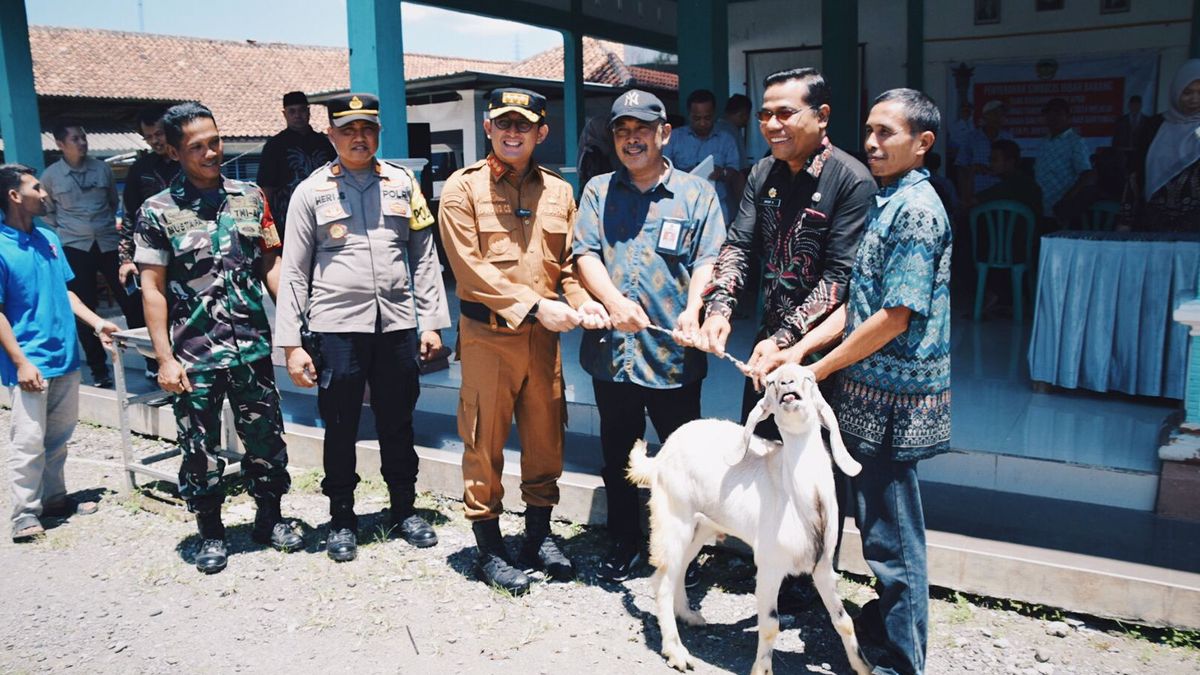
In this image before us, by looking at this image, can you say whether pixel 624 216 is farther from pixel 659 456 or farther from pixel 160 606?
pixel 160 606

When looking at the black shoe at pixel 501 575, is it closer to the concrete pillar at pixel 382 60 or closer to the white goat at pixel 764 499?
the white goat at pixel 764 499

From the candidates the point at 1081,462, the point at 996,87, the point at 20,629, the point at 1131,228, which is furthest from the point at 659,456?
the point at 996,87

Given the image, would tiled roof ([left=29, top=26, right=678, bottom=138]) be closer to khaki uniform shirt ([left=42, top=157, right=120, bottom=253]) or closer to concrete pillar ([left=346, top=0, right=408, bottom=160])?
khaki uniform shirt ([left=42, top=157, right=120, bottom=253])

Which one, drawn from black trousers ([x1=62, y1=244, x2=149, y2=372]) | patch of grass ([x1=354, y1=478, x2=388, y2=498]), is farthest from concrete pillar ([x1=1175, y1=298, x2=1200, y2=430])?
black trousers ([x1=62, y1=244, x2=149, y2=372])

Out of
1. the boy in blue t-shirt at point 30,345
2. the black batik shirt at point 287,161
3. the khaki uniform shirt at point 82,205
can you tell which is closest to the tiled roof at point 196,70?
the khaki uniform shirt at point 82,205

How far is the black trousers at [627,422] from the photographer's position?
3.65 m

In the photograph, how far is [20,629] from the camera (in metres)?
3.64

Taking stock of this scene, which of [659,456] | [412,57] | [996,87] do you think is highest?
[412,57]

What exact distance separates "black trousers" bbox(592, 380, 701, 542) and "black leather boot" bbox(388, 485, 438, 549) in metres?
0.97

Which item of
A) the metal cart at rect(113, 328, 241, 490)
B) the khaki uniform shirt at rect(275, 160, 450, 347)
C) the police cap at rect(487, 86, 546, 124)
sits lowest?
the metal cart at rect(113, 328, 241, 490)

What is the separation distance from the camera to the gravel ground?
10.6 ft

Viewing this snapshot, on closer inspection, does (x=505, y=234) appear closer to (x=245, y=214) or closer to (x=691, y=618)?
(x=245, y=214)

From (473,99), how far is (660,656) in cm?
1958

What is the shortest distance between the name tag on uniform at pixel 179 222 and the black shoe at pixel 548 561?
6.91 feet
